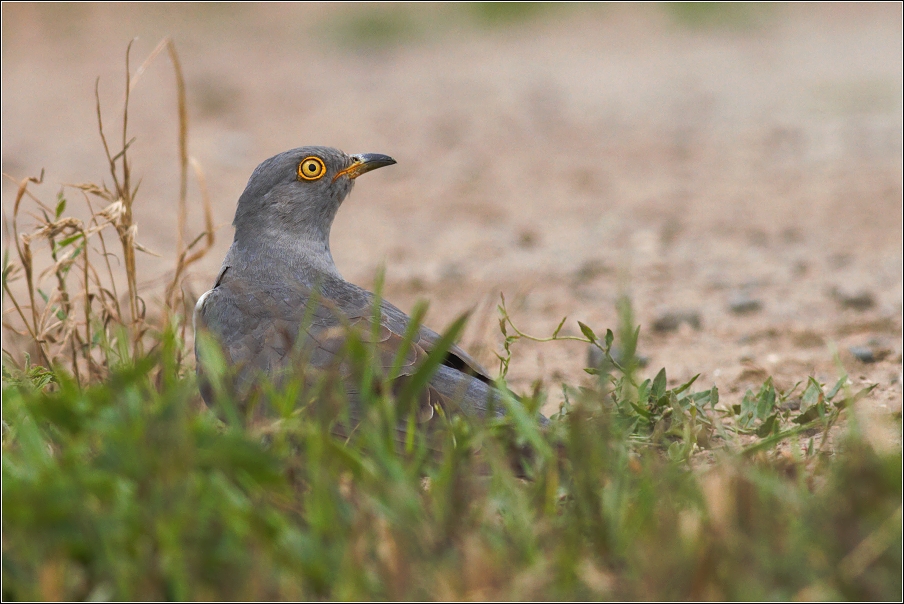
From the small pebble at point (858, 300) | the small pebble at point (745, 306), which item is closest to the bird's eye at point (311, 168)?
the small pebble at point (745, 306)

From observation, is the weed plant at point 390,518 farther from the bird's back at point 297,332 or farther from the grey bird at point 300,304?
the bird's back at point 297,332

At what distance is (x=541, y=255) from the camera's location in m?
7.42

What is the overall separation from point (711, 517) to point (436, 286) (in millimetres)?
4478

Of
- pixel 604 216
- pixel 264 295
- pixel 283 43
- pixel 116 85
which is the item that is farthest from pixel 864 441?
pixel 283 43

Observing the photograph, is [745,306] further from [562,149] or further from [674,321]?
[562,149]

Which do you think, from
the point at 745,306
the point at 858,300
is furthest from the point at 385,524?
the point at 858,300

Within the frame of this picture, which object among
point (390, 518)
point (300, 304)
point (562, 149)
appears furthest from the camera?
point (562, 149)

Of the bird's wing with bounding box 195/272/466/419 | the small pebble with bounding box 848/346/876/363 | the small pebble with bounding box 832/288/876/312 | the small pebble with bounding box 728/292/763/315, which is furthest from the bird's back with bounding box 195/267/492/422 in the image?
the small pebble with bounding box 832/288/876/312

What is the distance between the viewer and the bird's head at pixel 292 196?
4.62 meters

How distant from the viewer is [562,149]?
Result: 1012cm

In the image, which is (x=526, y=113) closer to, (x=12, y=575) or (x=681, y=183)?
(x=681, y=183)

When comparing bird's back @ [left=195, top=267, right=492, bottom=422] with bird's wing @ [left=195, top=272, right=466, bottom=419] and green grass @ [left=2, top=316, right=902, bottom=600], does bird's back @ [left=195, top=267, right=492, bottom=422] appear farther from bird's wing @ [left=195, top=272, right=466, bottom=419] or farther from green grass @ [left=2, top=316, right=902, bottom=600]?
green grass @ [left=2, top=316, right=902, bottom=600]

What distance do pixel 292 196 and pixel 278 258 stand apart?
34 centimetres

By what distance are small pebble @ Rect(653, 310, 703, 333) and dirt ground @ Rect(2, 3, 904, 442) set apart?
15 mm
